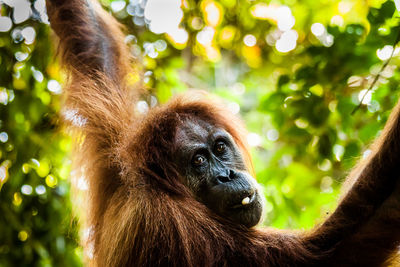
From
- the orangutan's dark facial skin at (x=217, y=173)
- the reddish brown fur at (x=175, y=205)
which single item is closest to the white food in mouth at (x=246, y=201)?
the orangutan's dark facial skin at (x=217, y=173)

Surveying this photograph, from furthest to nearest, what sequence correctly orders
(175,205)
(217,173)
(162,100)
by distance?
(162,100) → (217,173) → (175,205)

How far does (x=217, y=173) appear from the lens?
11.0ft

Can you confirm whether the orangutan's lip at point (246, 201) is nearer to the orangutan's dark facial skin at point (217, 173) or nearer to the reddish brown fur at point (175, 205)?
the orangutan's dark facial skin at point (217, 173)

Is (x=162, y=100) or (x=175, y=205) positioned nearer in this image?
(x=175, y=205)

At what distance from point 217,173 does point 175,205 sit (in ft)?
1.41

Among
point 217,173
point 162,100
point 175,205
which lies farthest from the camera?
point 162,100

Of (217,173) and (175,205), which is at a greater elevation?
(217,173)

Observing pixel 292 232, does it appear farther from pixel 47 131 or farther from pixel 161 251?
pixel 47 131

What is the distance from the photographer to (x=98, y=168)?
3.44 m

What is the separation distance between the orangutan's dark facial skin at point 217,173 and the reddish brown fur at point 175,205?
84 millimetres

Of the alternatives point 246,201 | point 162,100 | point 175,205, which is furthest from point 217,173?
point 162,100

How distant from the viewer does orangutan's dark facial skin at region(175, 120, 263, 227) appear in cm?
320

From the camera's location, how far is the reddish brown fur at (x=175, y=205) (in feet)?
8.61

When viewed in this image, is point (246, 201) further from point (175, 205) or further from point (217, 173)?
point (175, 205)
